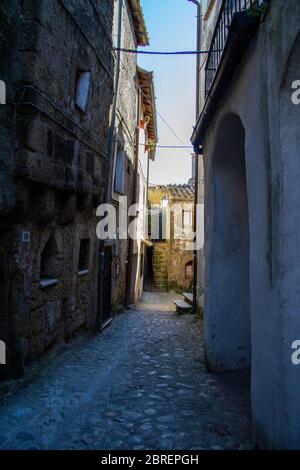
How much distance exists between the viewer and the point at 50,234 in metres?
4.86

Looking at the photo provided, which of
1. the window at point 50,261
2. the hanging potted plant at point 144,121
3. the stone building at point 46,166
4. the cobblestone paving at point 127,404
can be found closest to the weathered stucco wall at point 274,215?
the cobblestone paving at point 127,404

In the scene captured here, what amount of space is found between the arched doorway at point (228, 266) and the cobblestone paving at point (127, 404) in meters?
0.36

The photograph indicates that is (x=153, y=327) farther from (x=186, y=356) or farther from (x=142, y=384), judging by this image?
(x=142, y=384)

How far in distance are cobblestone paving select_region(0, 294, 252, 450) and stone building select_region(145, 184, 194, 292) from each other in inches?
583

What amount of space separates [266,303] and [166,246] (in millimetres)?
18308

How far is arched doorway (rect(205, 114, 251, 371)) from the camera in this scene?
4770mm

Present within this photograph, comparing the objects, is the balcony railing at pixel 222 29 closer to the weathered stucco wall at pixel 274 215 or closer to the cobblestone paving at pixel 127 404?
the weathered stucco wall at pixel 274 215

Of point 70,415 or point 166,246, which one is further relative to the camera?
point 166,246

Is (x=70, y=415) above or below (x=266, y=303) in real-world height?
below

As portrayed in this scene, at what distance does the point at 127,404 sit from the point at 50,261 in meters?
2.26

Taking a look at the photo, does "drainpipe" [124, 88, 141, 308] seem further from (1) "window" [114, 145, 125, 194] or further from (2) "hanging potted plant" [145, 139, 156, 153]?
(1) "window" [114, 145, 125, 194]

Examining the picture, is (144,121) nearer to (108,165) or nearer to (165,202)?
(165,202)

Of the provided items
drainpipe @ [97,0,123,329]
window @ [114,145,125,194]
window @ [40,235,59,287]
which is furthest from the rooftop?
window @ [40,235,59,287]
